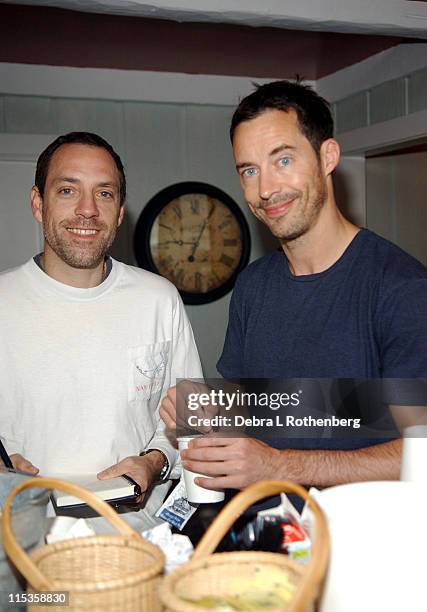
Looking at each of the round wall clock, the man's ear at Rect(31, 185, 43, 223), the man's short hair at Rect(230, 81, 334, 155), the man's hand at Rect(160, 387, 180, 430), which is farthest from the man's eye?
the round wall clock

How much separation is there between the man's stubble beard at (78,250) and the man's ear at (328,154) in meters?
0.59

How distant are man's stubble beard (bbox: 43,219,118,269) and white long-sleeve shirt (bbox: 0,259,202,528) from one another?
71 millimetres

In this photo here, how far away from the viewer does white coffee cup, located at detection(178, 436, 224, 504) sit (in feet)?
4.33

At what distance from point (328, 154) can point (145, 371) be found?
712 millimetres

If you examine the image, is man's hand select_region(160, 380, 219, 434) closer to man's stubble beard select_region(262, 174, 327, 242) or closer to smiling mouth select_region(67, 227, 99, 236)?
man's stubble beard select_region(262, 174, 327, 242)

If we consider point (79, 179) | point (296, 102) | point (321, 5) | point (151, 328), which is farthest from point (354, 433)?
point (321, 5)

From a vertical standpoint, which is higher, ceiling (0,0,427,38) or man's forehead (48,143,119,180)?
ceiling (0,0,427,38)

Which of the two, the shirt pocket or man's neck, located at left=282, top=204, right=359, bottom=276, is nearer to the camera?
man's neck, located at left=282, top=204, right=359, bottom=276

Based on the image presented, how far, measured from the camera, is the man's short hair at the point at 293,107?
1.64 meters

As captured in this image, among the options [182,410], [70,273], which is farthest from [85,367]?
[182,410]

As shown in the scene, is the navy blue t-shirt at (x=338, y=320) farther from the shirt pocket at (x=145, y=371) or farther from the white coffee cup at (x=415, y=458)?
the white coffee cup at (x=415, y=458)

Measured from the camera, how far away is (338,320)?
153 cm

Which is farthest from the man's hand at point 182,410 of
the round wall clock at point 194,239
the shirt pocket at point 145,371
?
the round wall clock at point 194,239

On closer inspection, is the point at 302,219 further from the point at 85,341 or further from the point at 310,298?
the point at 85,341
